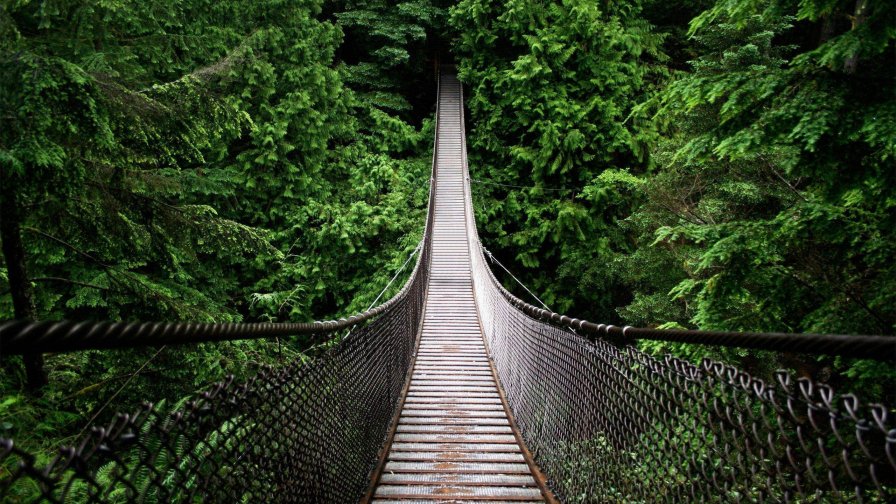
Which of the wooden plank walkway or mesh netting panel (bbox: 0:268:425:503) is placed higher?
mesh netting panel (bbox: 0:268:425:503)

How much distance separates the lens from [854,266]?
3895 mm

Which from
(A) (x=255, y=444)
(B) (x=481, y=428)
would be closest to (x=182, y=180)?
(B) (x=481, y=428)

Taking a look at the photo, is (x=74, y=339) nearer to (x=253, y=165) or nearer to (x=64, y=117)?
(x=64, y=117)

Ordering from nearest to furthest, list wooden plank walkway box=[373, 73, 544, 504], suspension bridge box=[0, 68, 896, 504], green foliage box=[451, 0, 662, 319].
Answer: suspension bridge box=[0, 68, 896, 504], wooden plank walkway box=[373, 73, 544, 504], green foliage box=[451, 0, 662, 319]

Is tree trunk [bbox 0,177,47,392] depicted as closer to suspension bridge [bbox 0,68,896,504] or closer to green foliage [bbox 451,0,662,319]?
suspension bridge [bbox 0,68,896,504]

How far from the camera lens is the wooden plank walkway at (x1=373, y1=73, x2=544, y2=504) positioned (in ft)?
9.23

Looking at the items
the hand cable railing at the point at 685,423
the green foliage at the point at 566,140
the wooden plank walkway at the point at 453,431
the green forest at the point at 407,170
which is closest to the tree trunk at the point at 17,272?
the green forest at the point at 407,170

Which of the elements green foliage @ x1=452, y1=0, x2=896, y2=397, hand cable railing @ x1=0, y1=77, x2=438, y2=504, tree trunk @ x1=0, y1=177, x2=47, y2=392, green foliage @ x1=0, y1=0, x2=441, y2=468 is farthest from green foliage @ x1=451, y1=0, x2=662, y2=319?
tree trunk @ x1=0, y1=177, x2=47, y2=392

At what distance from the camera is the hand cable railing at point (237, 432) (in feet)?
2.35

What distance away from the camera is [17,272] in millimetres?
3178

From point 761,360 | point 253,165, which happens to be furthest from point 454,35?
point 761,360

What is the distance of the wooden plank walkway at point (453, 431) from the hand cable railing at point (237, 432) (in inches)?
11.8

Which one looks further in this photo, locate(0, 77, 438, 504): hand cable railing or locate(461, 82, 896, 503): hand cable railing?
locate(461, 82, 896, 503): hand cable railing

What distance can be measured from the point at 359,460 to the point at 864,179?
3.40 m
